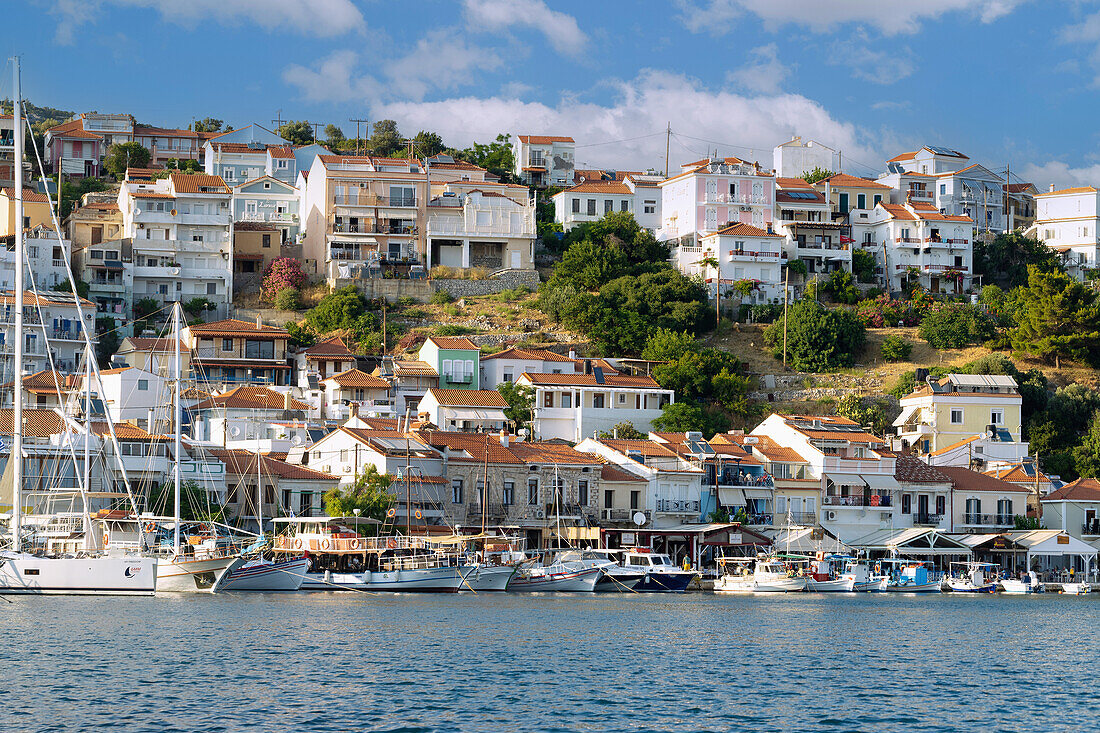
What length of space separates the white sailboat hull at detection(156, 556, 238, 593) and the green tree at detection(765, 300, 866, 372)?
145 feet

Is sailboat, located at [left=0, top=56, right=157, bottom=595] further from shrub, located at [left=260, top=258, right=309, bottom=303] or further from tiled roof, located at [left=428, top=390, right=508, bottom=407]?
shrub, located at [left=260, top=258, right=309, bottom=303]

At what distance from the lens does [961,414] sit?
3314 inches

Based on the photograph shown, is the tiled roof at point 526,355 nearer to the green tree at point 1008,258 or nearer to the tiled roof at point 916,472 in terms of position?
the tiled roof at point 916,472

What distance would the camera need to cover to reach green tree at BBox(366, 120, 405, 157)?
412 feet

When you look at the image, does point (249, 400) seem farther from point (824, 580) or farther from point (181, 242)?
point (824, 580)

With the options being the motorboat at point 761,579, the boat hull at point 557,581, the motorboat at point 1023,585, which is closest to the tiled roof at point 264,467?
the boat hull at point 557,581

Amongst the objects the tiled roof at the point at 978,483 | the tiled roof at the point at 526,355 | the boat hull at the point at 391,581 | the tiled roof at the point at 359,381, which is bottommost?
the boat hull at the point at 391,581

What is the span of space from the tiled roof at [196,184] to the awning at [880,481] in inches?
1892

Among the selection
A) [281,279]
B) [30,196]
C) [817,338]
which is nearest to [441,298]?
[281,279]

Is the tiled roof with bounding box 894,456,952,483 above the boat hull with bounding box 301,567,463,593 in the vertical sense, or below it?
above

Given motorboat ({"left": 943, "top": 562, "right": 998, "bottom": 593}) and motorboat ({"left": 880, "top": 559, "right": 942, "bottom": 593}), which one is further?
motorboat ({"left": 943, "top": 562, "right": 998, "bottom": 593})

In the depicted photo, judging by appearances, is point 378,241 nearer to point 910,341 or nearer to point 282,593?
point 910,341

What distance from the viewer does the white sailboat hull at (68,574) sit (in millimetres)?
53844

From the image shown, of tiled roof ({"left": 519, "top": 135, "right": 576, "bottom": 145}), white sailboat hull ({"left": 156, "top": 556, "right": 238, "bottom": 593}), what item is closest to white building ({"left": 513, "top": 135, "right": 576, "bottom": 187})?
tiled roof ({"left": 519, "top": 135, "right": 576, "bottom": 145})
